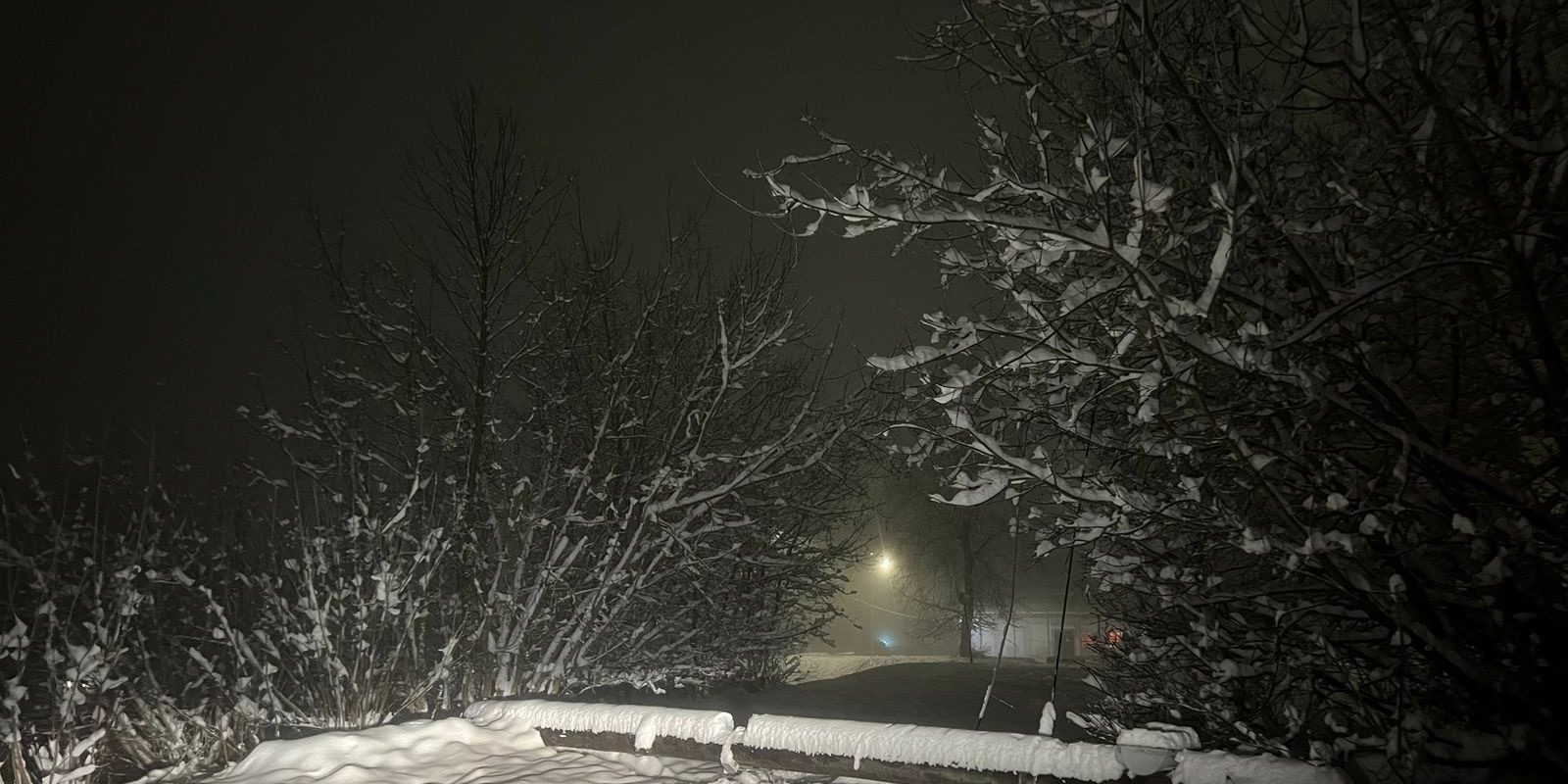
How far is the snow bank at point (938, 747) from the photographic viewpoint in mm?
4344

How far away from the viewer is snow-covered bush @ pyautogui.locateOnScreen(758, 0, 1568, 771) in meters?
3.28

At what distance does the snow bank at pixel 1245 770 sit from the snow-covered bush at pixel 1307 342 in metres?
0.27

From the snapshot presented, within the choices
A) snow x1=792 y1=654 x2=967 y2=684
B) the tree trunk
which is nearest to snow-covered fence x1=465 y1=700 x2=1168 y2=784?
the tree trunk

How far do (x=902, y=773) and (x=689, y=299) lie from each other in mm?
7935

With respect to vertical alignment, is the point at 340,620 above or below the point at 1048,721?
below

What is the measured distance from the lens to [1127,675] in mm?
6465

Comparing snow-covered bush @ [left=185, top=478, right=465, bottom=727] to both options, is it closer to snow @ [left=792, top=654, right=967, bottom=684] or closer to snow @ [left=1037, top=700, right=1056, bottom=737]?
snow @ [left=1037, top=700, right=1056, bottom=737]

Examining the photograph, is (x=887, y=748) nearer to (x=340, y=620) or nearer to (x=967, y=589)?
(x=340, y=620)

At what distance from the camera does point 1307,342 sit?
3.48 metres

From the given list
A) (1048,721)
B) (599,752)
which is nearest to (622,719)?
(599,752)

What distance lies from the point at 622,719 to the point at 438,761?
122 cm

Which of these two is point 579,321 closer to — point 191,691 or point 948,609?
point 191,691

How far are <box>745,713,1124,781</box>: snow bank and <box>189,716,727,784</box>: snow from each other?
648 millimetres

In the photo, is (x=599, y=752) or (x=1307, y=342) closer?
(x=1307, y=342)
